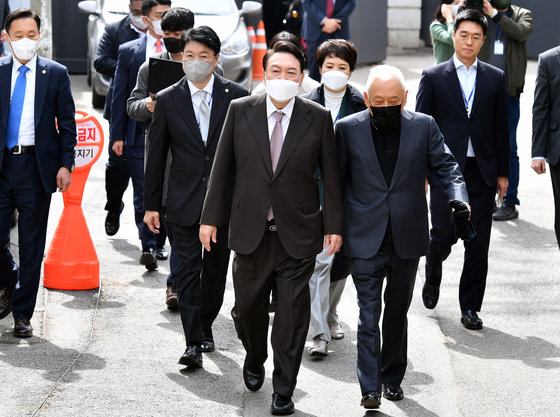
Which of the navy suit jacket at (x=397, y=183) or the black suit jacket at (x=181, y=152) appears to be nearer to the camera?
the navy suit jacket at (x=397, y=183)

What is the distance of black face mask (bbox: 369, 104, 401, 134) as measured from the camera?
249 inches

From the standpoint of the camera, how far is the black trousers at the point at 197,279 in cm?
715

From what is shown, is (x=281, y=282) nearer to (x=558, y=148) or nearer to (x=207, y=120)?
(x=207, y=120)

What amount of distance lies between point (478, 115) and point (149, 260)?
291 centimetres

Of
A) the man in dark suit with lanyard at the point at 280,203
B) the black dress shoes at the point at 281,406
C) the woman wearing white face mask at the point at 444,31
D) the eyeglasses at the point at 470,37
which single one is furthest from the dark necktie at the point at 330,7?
the black dress shoes at the point at 281,406

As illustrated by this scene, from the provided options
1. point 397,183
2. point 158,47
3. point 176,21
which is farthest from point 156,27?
point 397,183

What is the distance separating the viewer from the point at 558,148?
8180mm

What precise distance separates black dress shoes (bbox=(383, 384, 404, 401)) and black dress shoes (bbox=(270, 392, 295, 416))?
0.57 m

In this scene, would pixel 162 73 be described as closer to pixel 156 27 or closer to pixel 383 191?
pixel 156 27

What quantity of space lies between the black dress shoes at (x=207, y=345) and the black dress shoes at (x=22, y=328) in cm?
112

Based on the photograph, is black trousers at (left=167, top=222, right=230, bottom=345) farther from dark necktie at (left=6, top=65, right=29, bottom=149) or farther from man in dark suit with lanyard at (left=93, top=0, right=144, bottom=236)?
man in dark suit with lanyard at (left=93, top=0, right=144, bottom=236)

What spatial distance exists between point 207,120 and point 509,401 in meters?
2.42

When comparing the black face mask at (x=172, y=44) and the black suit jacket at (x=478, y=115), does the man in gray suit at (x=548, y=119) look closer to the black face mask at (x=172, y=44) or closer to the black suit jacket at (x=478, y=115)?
the black suit jacket at (x=478, y=115)

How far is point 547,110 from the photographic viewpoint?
8.25 metres
